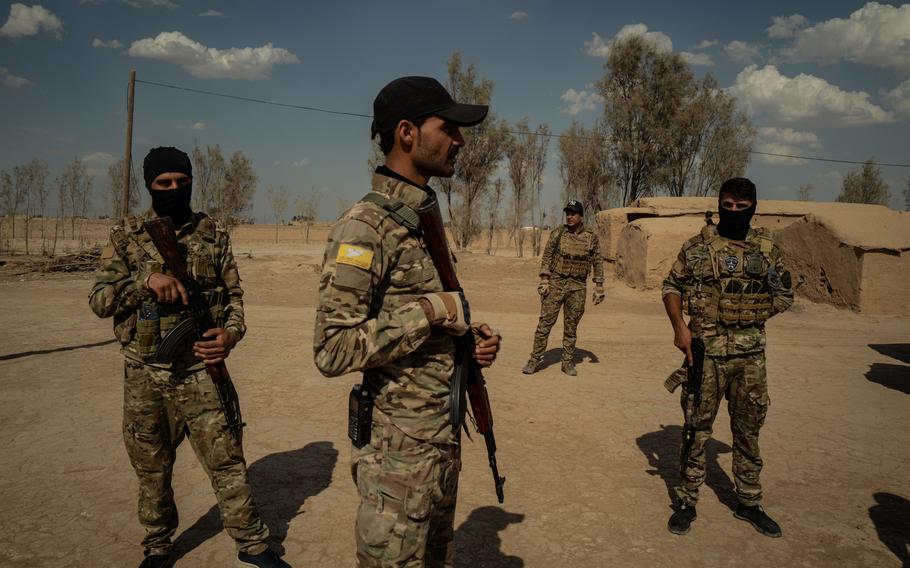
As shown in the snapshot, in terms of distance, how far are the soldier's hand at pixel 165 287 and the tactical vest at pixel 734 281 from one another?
3.21m

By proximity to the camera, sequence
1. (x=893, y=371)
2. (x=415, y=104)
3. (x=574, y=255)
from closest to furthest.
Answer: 1. (x=415, y=104)
2. (x=574, y=255)
3. (x=893, y=371)

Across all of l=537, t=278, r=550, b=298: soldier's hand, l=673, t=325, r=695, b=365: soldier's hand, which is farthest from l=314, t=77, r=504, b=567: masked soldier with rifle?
l=537, t=278, r=550, b=298: soldier's hand

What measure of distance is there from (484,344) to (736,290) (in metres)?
2.48

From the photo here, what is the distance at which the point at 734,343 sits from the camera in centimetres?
356

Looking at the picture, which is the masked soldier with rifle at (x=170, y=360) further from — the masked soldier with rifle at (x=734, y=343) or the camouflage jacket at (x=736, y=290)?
the camouflage jacket at (x=736, y=290)

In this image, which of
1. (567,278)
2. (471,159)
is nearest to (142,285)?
(567,278)

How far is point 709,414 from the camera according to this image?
3617 millimetres

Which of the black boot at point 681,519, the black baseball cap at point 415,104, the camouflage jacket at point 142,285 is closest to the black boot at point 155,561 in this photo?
the camouflage jacket at point 142,285

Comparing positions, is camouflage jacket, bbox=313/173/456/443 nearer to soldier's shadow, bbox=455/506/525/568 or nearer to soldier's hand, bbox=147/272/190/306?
soldier's hand, bbox=147/272/190/306

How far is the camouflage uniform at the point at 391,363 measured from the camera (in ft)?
5.27

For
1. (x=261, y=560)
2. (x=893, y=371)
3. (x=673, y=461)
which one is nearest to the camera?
(x=261, y=560)

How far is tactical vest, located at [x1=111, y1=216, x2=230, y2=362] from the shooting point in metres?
2.82

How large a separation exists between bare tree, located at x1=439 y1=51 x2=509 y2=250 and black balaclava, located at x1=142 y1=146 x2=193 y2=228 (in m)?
28.0

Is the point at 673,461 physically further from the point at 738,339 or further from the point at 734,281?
the point at 734,281
